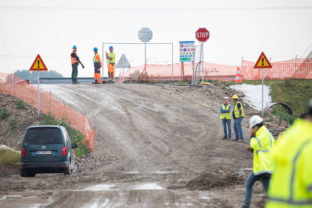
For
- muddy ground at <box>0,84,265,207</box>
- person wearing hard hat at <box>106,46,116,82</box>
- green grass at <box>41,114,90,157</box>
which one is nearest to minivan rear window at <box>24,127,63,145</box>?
muddy ground at <box>0,84,265,207</box>

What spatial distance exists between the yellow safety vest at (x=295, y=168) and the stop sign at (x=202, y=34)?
26.4 m

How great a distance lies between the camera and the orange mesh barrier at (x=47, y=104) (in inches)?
866

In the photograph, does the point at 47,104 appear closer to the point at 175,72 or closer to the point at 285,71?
the point at 175,72

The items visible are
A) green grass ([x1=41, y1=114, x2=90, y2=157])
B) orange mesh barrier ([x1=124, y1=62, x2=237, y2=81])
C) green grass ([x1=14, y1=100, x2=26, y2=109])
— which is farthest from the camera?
orange mesh barrier ([x1=124, y1=62, x2=237, y2=81])

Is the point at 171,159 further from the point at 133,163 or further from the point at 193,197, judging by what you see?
the point at 193,197

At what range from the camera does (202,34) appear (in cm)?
3017

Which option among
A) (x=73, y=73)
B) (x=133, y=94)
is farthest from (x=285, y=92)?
(x=73, y=73)

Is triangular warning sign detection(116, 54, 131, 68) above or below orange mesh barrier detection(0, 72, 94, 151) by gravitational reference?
above

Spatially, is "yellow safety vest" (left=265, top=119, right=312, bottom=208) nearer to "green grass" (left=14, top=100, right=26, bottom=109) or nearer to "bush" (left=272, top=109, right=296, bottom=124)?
"green grass" (left=14, top=100, right=26, bottom=109)

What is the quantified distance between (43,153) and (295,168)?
12.2m

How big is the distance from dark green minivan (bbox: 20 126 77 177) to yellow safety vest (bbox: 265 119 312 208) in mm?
11858

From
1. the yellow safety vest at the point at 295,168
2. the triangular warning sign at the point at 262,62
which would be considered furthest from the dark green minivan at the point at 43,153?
the yellow safety vest at the point at 295,168

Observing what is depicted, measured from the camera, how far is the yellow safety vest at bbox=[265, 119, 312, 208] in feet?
12.6

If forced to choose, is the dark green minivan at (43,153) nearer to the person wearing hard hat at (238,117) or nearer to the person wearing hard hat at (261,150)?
the person wearing hard hat at (261,150)
